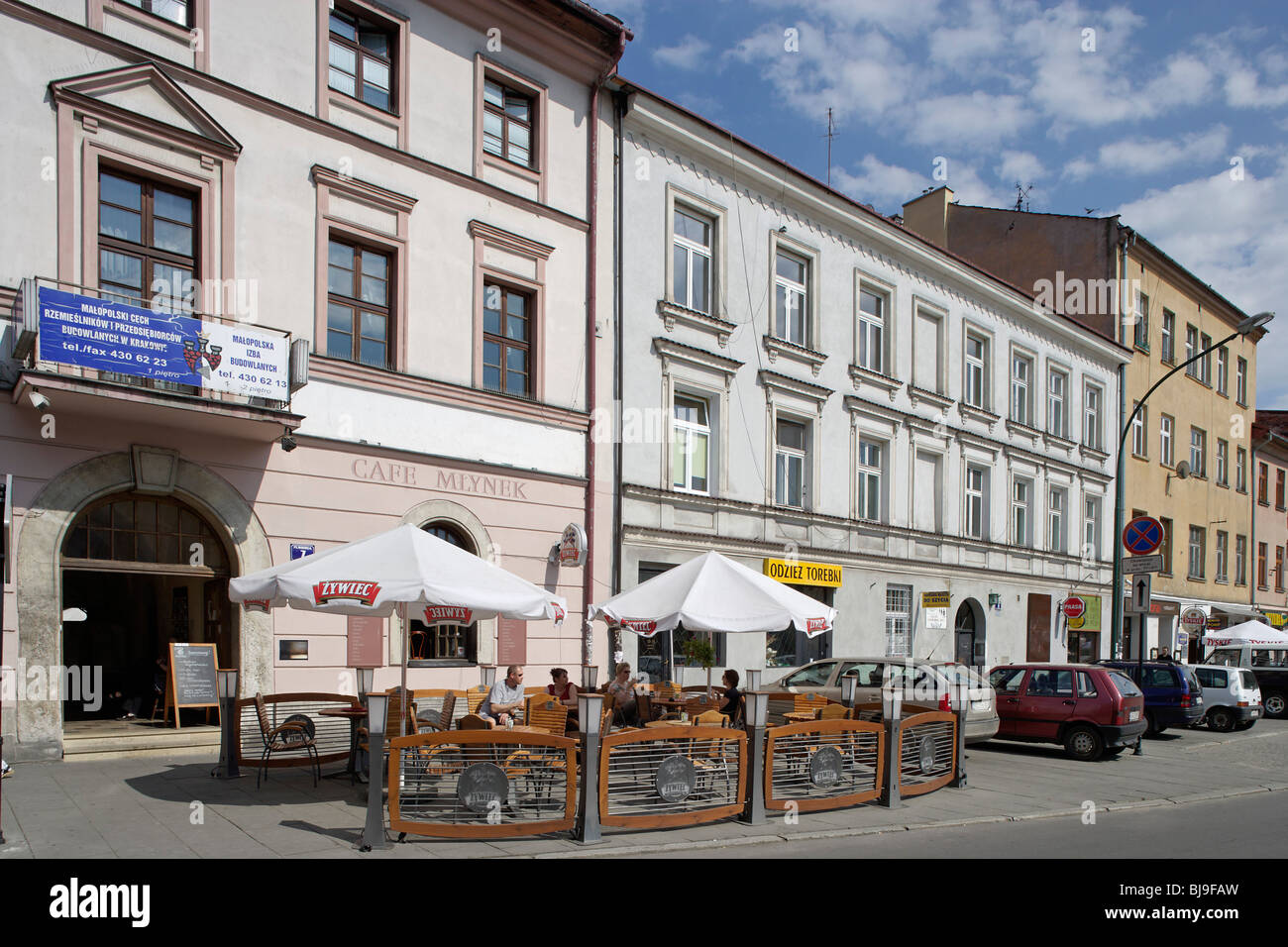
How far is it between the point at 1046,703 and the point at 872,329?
428 inches

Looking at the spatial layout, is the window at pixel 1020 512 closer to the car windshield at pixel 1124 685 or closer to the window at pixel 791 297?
the window at pixel 791 297

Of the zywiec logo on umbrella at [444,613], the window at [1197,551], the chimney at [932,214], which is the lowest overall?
the window at [1197,551]

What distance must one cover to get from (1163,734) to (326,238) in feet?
61.9

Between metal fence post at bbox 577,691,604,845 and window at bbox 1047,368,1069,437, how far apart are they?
2702 cm

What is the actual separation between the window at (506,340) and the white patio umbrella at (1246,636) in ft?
88.1

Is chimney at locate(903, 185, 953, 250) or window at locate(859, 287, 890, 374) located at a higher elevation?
chimney at locate(903, 185, 953, 250)

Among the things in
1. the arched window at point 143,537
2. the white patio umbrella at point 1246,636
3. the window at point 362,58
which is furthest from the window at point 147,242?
the white patio umbrella at point 1246,636

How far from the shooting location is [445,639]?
16.0 metres

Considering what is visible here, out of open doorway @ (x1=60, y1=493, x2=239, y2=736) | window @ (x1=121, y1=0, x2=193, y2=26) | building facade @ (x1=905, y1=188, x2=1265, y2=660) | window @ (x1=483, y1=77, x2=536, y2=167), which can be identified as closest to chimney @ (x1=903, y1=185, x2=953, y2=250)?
building facade @ (x1=905, y1=188, x2=1265, y2=660)

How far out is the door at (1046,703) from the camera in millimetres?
16547

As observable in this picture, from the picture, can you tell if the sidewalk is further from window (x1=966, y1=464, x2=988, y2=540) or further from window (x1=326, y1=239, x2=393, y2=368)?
window (x1=966, y1=464, x2=988, y2=540)

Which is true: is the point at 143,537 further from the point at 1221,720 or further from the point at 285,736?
the point at 1221,720

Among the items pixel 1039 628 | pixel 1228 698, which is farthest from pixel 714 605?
pixel 1039 628

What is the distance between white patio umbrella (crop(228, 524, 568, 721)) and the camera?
902cm
